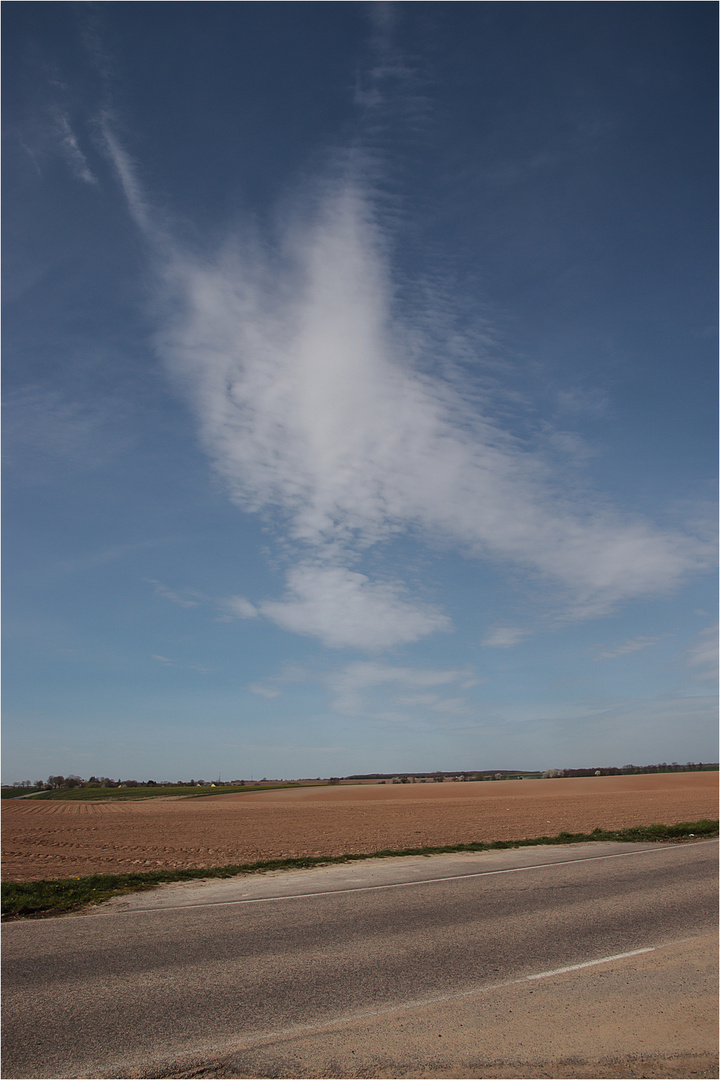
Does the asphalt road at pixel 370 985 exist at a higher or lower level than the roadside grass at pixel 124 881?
higher

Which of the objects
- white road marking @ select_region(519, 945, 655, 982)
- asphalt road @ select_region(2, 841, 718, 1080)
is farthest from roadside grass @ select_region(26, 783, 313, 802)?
white road marking @ select_region(519, 945, 655, 982)

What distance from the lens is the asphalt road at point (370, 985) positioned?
17.8 feet

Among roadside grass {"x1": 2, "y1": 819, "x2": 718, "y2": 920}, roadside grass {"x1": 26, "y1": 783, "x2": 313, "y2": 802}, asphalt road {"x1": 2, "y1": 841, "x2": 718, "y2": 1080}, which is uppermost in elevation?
asphalt road {"x1": 2, "y1": 841, "x2": 718, "y2": 1080}

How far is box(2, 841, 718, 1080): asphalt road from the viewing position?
5.44 meters

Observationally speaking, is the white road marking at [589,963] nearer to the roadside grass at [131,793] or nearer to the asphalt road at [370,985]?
the asphalt road at [370,985]

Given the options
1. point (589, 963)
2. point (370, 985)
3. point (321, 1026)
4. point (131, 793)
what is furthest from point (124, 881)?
point (131, 793)

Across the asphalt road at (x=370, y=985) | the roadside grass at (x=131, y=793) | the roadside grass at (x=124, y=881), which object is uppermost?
the asphalt road at (x=370, y=985)

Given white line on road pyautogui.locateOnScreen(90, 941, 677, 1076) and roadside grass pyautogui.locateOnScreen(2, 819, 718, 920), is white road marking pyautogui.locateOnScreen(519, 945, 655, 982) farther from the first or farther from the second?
roadside grass pyautogui.locateOnScreen(2, 819, 718, 920)

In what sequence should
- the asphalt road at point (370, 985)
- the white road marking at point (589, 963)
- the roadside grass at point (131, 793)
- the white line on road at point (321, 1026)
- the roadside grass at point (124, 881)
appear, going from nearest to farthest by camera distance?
the asphalt road at point (370, 985), the white line on road at point (321, 1026), the white road marking at point (589, 963), the roadside grass at point (124, 881), the roadside grass at point (131, 793)

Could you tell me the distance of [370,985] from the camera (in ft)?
23.1

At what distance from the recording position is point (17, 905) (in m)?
12.1

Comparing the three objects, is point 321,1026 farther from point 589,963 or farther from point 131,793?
point 131,793

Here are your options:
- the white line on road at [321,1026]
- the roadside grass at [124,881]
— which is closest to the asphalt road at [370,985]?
the white line on road at [321,1026]

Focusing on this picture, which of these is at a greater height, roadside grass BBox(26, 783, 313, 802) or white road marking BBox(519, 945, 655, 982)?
white road marking BBox(519, 945, 655, 982)
